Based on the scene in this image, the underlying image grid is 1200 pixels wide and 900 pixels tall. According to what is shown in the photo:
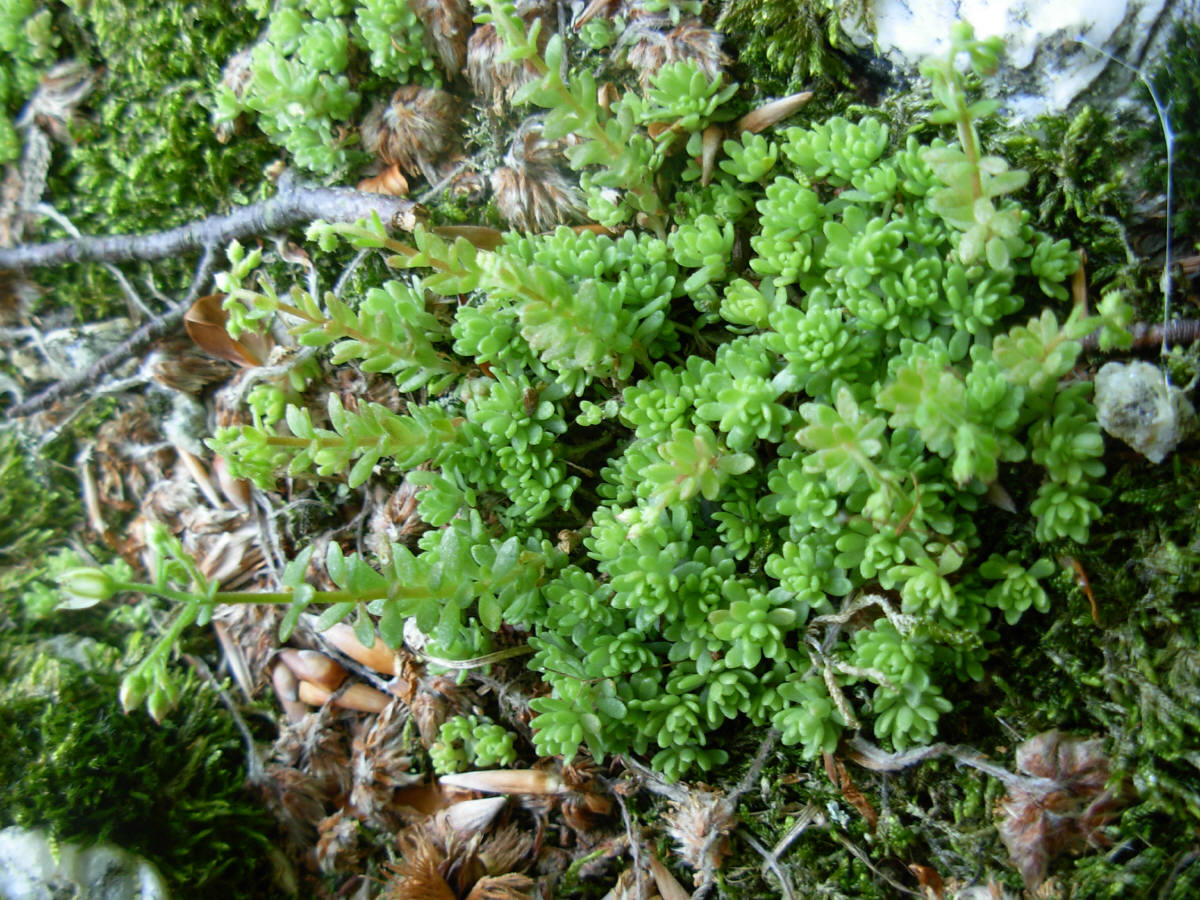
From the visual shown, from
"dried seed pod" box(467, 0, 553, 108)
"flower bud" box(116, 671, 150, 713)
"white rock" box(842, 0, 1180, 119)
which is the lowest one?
"flower bud" box(116, 671, 150, 713)

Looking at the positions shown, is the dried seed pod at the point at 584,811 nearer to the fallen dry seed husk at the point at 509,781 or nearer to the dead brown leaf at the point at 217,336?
the fallen dry seed husk at the point at 509,781

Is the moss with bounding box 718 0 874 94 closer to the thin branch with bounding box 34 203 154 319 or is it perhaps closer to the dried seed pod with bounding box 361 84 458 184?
the dried seed pod with bounding box 361 84 458 184

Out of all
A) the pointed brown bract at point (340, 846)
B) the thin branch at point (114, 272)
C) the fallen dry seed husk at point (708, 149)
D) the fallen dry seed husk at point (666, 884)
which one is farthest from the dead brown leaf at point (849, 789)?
the thin branch at point (114, 272)

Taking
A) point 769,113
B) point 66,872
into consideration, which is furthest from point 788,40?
point 66,872

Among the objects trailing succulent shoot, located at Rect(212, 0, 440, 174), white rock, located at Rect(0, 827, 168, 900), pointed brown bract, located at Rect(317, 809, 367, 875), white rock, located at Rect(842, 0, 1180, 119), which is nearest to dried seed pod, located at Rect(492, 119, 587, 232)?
trailing succulent shoot, located at Rect(212, 0, 440, 174)

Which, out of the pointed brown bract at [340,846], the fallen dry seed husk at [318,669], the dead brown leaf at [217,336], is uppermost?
the dead brown leaf at [217,336]

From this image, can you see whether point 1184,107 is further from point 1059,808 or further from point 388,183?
point 388,183
